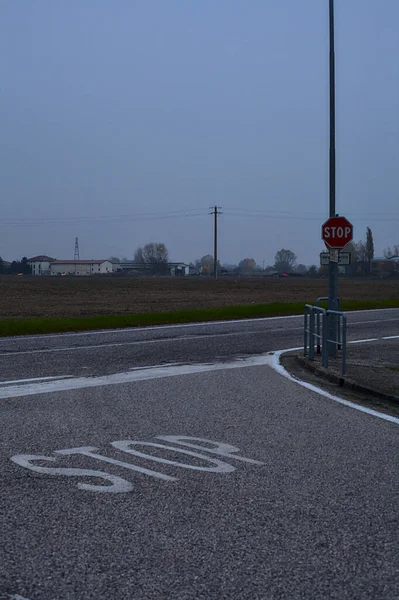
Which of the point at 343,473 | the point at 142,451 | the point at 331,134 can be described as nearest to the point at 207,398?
the point at 142,451

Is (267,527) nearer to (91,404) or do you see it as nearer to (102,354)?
(91,404)

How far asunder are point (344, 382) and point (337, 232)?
5.01m

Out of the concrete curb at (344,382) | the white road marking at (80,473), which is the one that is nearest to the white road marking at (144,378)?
the concrete curb at (344,382)

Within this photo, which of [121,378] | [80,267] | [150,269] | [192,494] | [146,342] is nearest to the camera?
[192,494]

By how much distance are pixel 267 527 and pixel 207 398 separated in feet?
20.1

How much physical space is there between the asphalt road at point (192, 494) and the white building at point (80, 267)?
6868 inches

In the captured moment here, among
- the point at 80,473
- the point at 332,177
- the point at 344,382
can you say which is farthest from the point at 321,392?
the point at 332,177

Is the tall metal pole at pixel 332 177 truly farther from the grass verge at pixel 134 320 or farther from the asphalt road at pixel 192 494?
the grass verge at pixel 134 320

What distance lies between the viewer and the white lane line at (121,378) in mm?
12180

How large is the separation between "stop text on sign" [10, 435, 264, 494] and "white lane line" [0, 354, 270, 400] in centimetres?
376

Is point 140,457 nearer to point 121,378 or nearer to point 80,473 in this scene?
point 80,473

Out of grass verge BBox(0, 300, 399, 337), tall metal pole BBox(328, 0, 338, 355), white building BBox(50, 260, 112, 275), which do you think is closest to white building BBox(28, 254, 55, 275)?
white building BBox(50, 260, 112, 275)

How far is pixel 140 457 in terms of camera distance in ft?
25.6

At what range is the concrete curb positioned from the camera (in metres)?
11.8
